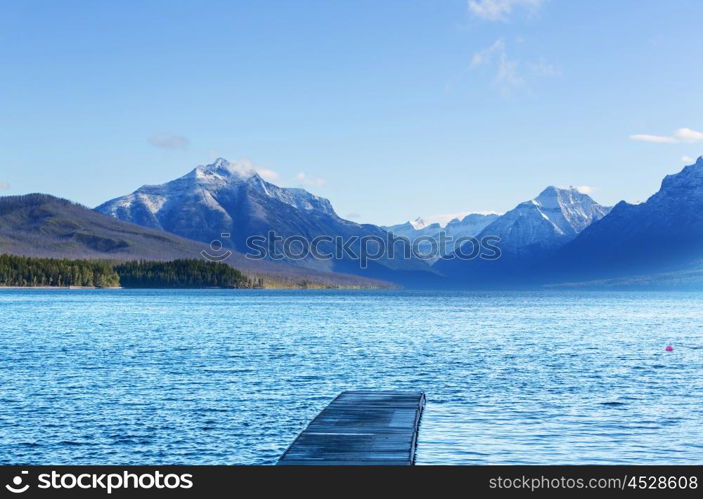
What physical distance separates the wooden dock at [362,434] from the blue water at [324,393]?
1229mm

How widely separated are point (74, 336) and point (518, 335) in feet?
202

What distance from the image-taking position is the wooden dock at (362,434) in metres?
40.9

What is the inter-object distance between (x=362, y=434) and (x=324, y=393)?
20.6 m

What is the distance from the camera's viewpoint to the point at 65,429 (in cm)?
5050

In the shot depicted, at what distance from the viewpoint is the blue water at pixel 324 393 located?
45.9 meters

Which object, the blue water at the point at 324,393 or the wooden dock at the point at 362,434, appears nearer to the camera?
the wooden dock at the point at 362,434

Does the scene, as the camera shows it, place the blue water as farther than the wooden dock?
Yes

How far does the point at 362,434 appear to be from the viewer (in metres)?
46.1

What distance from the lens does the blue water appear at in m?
45.9

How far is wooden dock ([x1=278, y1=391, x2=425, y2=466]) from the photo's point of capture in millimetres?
40938

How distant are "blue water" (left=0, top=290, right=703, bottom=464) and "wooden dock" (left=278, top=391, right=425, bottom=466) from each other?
4.03ft
